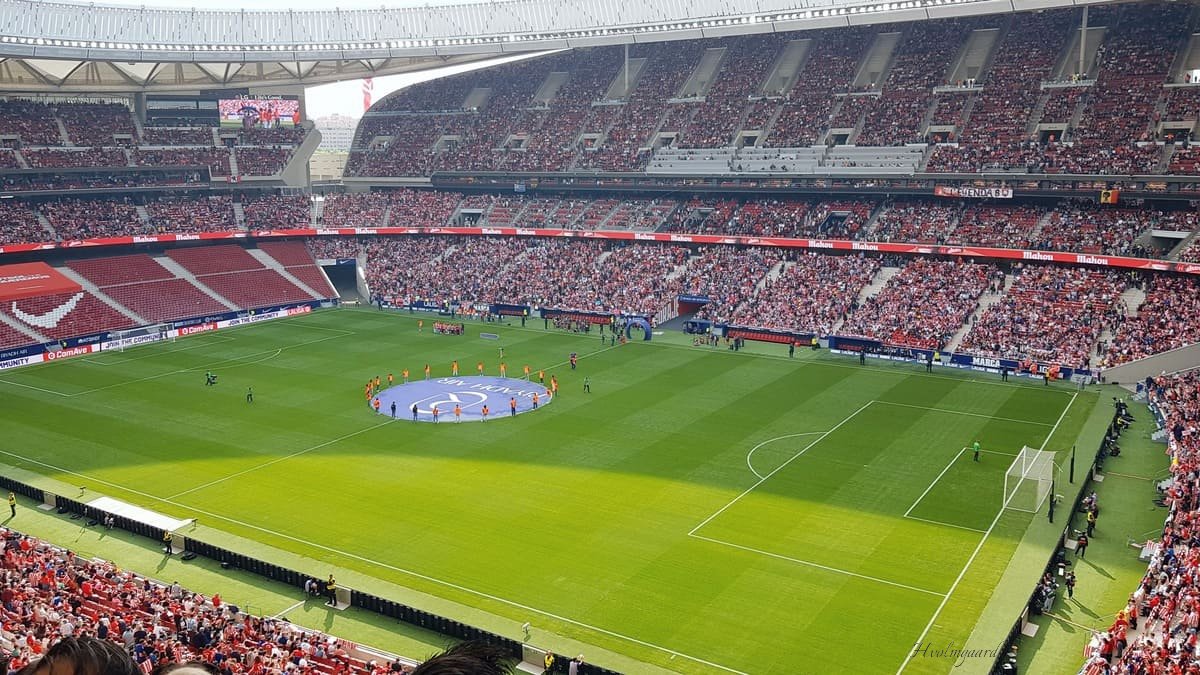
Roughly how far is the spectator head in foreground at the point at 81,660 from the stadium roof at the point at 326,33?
233 ft

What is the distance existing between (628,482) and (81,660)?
116 feet

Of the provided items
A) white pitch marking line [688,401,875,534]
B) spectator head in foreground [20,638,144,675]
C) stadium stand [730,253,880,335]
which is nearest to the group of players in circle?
white pitch marking line [688,401,875,534]

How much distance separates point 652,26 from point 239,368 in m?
42.8

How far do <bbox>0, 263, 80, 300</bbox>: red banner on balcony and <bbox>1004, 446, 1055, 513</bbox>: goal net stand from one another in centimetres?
6393

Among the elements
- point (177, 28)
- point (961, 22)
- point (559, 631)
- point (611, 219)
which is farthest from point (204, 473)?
point (961, 22)

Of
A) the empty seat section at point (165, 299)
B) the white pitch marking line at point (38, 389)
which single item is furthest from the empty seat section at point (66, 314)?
the white pitch marking line at point (38, 389)

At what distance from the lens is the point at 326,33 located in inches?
3442

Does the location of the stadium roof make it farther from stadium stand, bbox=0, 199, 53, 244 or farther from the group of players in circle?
the group of players in circle

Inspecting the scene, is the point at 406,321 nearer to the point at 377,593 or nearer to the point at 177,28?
the point at 177,28

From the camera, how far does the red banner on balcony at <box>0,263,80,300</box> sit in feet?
221

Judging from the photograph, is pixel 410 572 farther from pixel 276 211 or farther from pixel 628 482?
pixel 276 211

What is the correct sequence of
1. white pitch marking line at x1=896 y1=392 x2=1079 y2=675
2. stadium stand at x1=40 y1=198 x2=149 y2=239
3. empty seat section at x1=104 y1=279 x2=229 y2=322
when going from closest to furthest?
1. white pitch marking line at x1=896 y1=392 x2=1079 y2=675
2. empty seat section at x1=104 y1=279 x2=229 y2=322
3. stadium stand at x1=40 y1=198 x2=149 y2=239

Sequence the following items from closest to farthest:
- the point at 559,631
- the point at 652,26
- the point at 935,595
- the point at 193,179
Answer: the point at 559,631 → the point at 935,595 → the point at 652,26 → the point at 193,179

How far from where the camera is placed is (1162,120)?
63.6 metres
